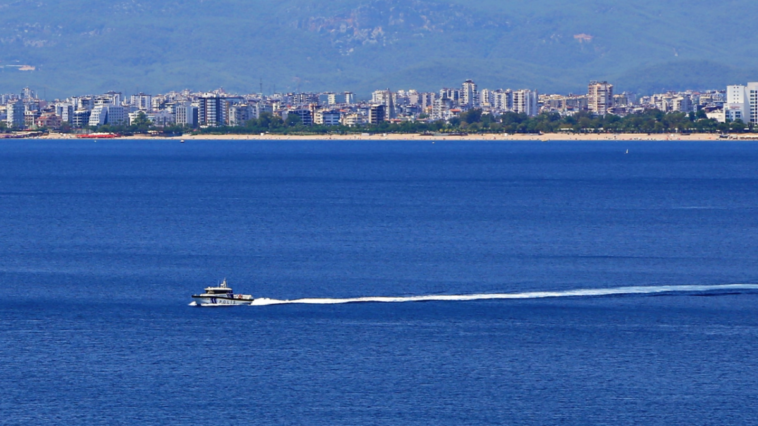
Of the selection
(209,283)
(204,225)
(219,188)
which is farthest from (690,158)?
(209,283)

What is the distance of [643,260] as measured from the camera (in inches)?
2286

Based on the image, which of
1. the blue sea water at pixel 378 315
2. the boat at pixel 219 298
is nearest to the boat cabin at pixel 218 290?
the boat at pixel 219 298

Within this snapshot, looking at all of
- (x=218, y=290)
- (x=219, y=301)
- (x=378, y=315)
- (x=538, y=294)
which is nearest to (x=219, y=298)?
(x=219, y=301)

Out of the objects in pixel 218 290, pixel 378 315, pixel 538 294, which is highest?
pixel 218 290

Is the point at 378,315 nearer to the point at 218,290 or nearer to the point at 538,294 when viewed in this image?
the point at 218,290

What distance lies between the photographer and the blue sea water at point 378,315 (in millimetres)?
34188

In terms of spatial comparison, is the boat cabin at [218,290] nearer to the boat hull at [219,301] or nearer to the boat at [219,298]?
the boat at [219,298]

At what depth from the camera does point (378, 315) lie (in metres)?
44.6

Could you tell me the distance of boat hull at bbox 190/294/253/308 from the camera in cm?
4666

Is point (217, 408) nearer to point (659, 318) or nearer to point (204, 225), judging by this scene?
point (659, 318)

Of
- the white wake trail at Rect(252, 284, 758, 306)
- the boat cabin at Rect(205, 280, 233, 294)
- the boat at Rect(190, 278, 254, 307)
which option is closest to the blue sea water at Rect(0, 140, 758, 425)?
the white wake trail at Rect(252, 284, 758, 306)

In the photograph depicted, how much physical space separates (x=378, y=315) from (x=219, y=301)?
20.4 feet

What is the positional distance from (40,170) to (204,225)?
73.7 meters

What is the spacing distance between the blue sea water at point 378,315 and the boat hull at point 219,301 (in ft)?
1.73
